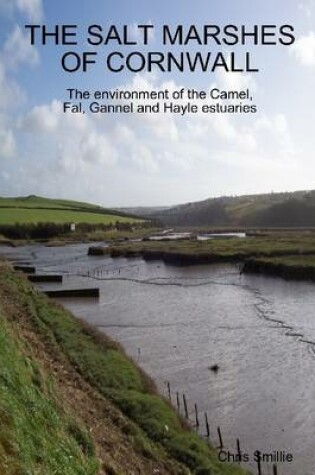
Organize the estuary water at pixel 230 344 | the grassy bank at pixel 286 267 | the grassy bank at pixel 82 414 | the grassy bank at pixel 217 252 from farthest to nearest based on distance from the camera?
1. the grassy bank at pixel 217 252
2. the grassy bank at pixel 286 267
3. the estuary water at pixel 230 344
4. the grassy bank at pixel 82 414

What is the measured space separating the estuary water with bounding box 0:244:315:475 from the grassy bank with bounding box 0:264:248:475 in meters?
3.09

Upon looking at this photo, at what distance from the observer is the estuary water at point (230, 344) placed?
84.3ft

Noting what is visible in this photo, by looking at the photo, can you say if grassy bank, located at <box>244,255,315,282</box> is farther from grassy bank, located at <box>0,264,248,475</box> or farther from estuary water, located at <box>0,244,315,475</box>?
grassy bank, located at <box>0,264,248,475</box>

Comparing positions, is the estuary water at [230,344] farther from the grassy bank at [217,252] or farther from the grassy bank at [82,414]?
the grassy bank at [217,252]

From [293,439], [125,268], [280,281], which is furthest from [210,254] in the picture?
[293,439]

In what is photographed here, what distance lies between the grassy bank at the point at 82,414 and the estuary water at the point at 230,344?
10.2 feet

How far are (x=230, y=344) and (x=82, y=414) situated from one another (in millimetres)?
23529

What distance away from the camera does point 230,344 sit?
133ft

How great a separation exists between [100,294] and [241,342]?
3024 cm

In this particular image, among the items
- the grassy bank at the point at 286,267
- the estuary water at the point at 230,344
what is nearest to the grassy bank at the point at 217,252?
the grassy bank at the point at 286,267

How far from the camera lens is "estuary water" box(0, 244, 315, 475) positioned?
84.3 feet

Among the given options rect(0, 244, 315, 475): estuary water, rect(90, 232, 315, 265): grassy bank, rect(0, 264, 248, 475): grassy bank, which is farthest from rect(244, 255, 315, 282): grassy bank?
rect(0, 264, 248, 475): grassy bank

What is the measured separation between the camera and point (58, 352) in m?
26.2

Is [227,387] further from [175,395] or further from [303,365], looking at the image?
[303,365]
